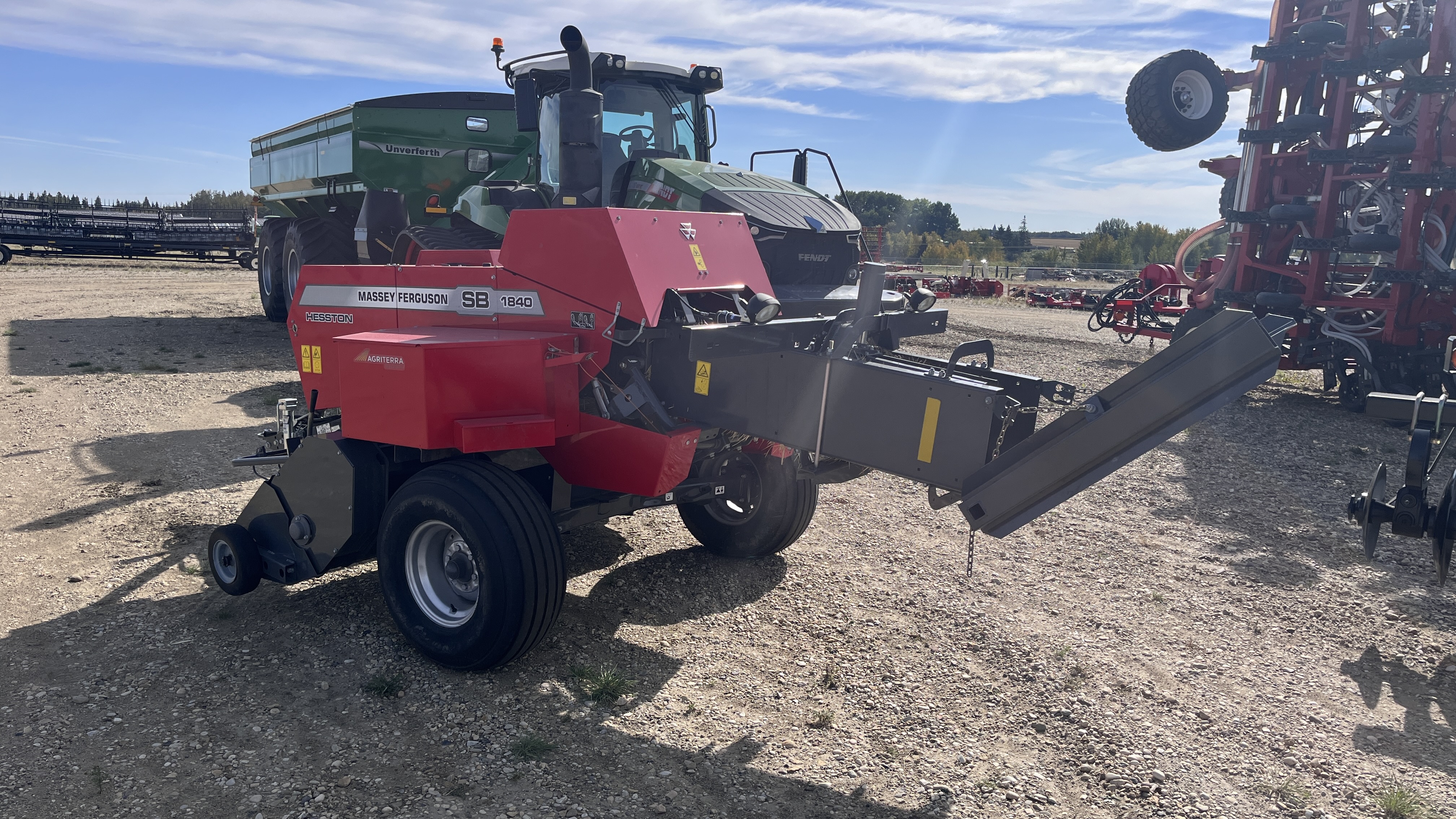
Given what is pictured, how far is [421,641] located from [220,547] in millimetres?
1390

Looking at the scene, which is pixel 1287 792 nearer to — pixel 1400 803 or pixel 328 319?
pixel 1400 803

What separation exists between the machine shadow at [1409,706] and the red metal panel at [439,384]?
3.49 m

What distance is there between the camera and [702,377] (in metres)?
4.05

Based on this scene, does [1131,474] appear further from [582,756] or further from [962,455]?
[582,756]

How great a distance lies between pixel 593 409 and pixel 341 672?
1.57 metres

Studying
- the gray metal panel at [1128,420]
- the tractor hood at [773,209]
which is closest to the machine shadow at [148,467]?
the tractor hood at [773,209]

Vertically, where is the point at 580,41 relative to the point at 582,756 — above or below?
above

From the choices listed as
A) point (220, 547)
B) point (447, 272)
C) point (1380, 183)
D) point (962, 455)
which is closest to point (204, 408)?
point (220, 547)

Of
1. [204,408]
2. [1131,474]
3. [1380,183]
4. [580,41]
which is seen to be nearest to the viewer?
[580,41]

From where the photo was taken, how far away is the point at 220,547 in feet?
15.7

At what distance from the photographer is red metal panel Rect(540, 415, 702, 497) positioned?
4.07 meters

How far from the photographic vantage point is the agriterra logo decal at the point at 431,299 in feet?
14.3

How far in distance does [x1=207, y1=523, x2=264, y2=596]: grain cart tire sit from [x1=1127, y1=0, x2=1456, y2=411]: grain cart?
405 inches

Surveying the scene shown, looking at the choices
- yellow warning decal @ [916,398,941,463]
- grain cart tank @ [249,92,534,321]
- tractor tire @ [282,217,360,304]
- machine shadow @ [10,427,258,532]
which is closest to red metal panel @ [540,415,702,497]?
yellow warning decal @ [916,398,941,463]
